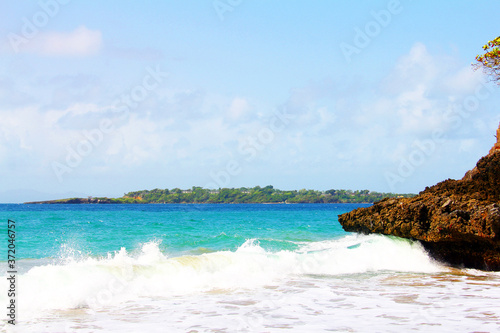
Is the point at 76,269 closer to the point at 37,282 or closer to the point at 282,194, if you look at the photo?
the point at 37,282

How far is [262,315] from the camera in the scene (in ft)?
26.1

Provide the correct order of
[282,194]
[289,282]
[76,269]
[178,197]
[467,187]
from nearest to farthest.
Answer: [76,269] < [289,282] < [467,187] < [178,197] < [282,194]

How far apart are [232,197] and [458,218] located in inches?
5804

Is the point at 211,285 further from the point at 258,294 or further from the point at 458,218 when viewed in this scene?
the point at 458,218

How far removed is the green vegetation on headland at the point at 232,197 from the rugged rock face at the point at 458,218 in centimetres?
13678

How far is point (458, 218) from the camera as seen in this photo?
12.1 meters

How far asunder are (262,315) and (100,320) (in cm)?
280

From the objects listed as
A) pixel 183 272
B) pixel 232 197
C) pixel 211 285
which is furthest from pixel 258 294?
pixel 232 197

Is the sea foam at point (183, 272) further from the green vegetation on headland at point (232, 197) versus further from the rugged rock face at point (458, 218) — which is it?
the green vegetation on headland at point (232, 197)

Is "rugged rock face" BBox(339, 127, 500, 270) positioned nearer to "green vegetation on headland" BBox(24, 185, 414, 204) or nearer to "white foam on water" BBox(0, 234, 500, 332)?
"white foam on water" BBox(0, 234, 500, 332)

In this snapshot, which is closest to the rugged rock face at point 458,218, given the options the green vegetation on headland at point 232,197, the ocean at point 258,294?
the ocean at point 258,294

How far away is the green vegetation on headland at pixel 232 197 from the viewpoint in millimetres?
153250

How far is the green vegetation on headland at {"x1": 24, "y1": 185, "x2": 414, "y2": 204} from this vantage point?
153 m

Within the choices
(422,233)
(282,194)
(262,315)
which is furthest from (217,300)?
(282,194)
